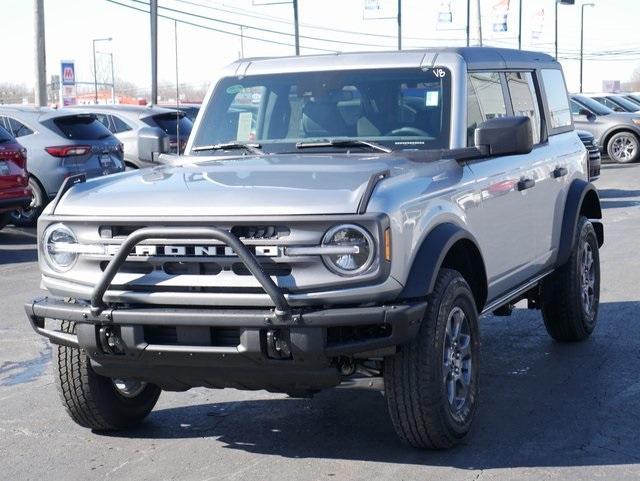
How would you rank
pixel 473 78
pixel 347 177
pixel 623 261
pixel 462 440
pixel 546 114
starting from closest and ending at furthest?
pixel 347 177
pixel 462 440
pixel 473 78
pixel 546 114
pixel 623 261

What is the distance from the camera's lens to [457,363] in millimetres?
5598

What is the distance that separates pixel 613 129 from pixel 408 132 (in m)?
22.5

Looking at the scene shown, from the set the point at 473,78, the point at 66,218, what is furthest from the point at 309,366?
the point at 473,78

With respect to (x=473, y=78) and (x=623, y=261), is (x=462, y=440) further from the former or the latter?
(x=623, y=261)

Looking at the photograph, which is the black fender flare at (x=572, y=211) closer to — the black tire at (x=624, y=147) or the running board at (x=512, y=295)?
the running board at (x=512, y=295)

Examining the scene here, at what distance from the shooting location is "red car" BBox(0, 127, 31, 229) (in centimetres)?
1409

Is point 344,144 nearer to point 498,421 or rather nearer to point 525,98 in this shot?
point 498,421

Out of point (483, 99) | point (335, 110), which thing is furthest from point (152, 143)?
point (483, 99)

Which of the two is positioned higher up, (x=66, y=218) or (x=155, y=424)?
(x=66, y=218)

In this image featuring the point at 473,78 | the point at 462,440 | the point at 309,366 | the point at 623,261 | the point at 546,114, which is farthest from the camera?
the point at 623,261

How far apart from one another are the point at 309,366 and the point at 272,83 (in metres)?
2.48

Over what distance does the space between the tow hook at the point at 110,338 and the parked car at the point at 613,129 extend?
2341 centimetres

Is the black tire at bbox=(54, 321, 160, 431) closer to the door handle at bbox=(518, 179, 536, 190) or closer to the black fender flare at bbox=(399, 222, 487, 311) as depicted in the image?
the black fender flare at bbox=(399, 222, 487, 311)

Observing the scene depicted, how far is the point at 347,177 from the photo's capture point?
527 cm
